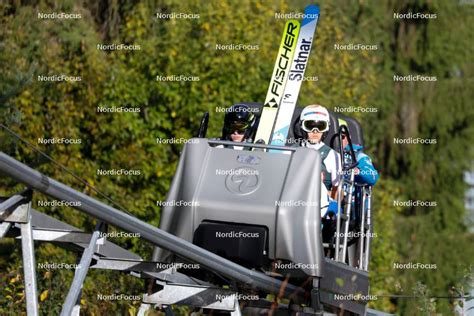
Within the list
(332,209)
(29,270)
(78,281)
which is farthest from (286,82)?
(29,270)

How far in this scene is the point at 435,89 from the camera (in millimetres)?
27938

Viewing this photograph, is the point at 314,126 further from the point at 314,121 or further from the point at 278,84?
the point at 278,84

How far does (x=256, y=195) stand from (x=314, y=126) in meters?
1.68

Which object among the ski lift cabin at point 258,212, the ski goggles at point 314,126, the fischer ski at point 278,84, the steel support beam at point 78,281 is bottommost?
the steel support beam at point 78,281

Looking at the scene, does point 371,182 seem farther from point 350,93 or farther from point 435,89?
point 435,89

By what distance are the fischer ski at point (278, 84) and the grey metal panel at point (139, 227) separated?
178 cm

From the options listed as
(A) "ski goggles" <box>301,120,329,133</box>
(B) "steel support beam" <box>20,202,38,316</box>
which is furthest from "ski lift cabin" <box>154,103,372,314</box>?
(B) "steel support beam" <box>20,202,38,316</box>

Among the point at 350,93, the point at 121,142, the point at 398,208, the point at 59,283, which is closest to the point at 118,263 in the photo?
the point at 59,283

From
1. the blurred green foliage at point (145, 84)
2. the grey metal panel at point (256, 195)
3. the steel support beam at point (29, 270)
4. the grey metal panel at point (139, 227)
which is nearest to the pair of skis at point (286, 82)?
the grey metal panel at point (256, 195)

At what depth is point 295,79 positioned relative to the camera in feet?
35.7

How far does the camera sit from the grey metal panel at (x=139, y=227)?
7410mm

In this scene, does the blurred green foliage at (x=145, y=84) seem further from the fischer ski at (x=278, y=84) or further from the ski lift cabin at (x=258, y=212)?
the ski lift cabin at (x=258, y=212)

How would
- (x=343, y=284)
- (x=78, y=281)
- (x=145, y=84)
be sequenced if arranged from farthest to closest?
(x=145, y=84) < (x=343, y=284) < (x=78, y=281)

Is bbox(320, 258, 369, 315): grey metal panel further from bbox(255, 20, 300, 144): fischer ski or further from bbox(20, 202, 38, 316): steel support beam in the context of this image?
bbox(20, 202, 38, 316): steel support beam
